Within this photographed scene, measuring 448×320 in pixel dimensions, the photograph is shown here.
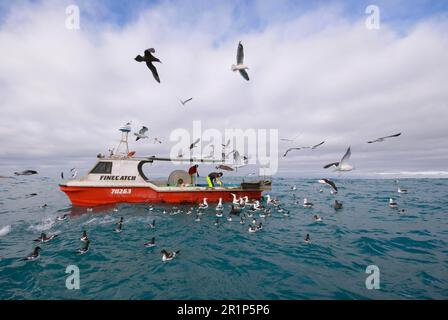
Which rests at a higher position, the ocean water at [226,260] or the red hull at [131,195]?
the red hull at [131,195]

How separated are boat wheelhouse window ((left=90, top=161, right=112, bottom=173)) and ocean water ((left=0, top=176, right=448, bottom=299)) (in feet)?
14.3

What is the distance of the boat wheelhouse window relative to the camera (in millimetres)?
18234

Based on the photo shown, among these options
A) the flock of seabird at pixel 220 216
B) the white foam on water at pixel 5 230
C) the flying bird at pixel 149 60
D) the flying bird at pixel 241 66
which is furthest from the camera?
the white foam on water at pixel 5 230

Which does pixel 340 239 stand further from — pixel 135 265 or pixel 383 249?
pixel 135 265

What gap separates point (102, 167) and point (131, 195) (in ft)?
11.7

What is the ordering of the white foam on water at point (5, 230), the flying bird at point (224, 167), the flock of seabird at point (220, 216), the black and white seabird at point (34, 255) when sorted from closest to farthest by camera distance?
the black and white seabird at point (34, 255), the flock of seabird at point (220, 216), the white foam on water at point (5, 230), the flying bird at point (224, 167)

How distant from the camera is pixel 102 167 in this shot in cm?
1833

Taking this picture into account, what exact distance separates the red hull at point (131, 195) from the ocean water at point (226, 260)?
2.60m

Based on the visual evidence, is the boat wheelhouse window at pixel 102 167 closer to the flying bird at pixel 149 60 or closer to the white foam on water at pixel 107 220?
the white foam on water at pixel 107 220

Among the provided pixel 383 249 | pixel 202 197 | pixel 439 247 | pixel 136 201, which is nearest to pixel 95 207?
pixel 136 201

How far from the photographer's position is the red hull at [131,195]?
1753 cm

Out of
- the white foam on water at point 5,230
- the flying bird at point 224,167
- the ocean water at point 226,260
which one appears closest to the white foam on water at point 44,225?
the ocean water at point 226,260

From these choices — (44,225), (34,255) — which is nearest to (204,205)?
(34,255)
